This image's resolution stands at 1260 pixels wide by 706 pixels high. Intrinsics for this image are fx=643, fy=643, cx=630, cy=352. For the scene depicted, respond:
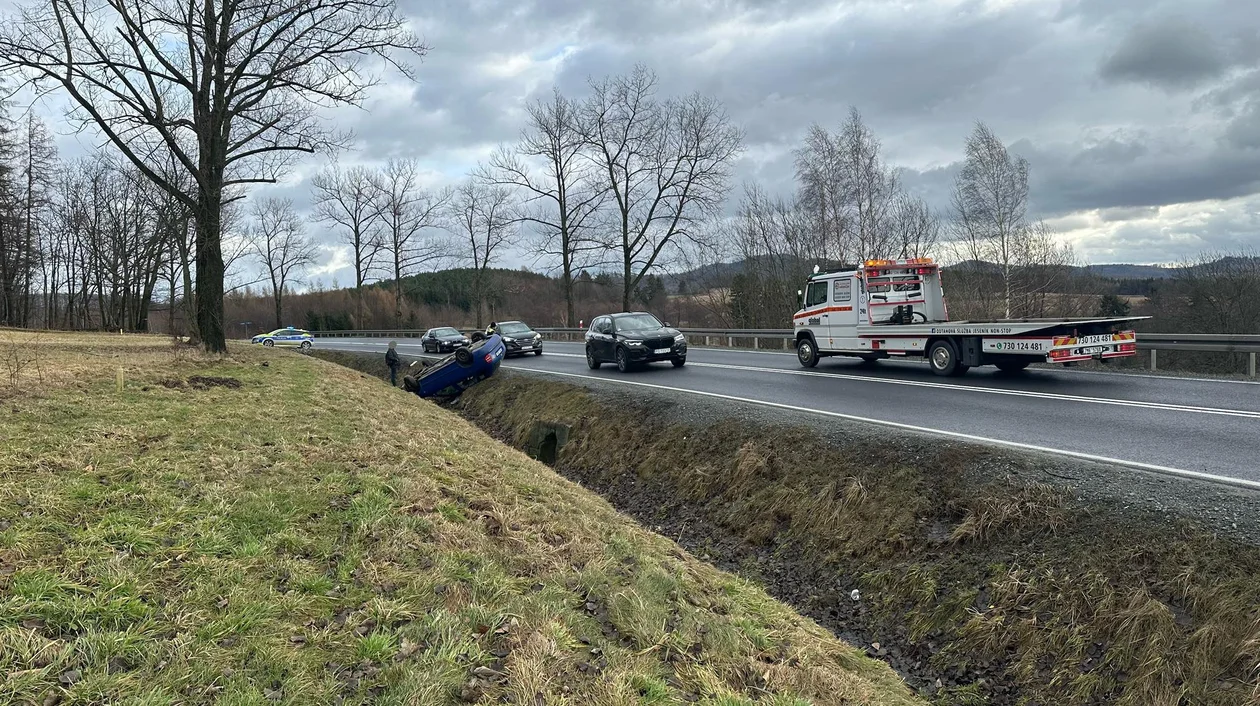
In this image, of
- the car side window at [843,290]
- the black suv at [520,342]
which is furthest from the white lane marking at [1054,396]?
the black suv at [520,342]

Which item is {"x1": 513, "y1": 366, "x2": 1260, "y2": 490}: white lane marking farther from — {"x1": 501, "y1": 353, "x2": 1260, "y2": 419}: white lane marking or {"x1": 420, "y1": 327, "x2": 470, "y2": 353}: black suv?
{"x1": 420, "y1": 327, "x2": 470, "y2": 353}: black suv

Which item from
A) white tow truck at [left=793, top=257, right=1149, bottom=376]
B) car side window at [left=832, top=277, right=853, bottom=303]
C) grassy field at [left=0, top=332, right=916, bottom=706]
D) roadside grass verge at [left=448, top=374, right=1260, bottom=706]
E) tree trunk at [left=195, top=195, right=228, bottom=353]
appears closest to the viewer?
grassy field at [left=0, top=332, right=916, bottom=706]

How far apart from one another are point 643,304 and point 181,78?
4385 cm

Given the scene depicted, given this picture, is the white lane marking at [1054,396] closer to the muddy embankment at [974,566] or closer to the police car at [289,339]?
the muddy embankment at [974,566]

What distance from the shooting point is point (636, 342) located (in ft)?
57.5

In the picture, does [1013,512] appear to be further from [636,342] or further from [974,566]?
[636,342]

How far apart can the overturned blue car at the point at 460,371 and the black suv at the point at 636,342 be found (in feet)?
10.3

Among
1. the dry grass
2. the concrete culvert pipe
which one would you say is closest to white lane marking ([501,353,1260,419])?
the dry grass

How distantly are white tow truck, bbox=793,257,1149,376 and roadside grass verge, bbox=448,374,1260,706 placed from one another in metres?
5.53

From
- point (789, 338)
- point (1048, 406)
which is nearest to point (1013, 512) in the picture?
point (1048, 406)

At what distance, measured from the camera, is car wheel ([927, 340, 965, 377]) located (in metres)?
12.4

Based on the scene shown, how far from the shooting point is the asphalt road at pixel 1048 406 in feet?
21.0

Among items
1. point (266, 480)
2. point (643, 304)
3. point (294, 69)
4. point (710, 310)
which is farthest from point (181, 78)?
point (643, 304)

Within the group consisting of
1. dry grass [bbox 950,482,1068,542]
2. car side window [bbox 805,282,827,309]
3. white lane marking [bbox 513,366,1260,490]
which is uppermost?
car side window [bbox 805,282,827,309]
